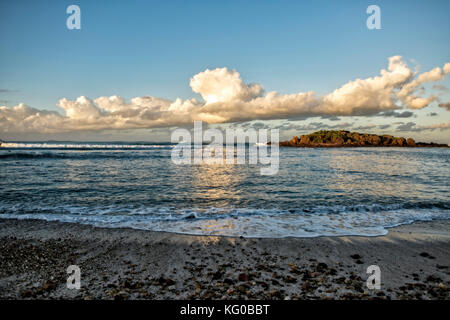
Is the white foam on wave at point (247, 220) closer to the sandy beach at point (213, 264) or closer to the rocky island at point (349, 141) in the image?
the sandy beach at point (213, 264)

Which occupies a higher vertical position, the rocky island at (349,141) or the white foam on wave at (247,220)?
the rocky island at (349,141)

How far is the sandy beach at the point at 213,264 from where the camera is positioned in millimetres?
4578

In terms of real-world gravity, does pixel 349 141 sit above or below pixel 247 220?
above

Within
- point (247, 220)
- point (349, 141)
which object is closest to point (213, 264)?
point (247, 220)

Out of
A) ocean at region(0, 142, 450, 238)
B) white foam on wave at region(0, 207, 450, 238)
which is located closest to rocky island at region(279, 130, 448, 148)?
ocean at region(0, 142, 450, 238)

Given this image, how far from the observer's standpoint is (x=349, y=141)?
114 metres

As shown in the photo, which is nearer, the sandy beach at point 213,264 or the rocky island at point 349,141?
the sandy beach at point 213,264

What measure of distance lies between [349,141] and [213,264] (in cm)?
12522

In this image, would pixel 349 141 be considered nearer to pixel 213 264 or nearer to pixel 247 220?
pixel 247 220

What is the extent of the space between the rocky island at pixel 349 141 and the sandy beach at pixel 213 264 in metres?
103

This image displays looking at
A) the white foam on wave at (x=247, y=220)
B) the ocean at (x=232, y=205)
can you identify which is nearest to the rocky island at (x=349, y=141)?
the ocean at (x=232, y=205)

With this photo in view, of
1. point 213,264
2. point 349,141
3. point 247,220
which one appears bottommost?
point 247,220
